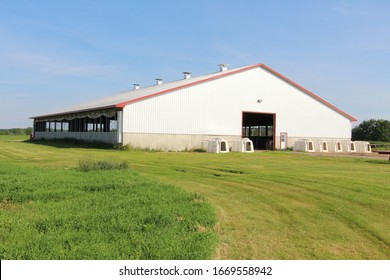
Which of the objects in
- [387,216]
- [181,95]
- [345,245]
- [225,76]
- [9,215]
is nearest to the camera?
[345,245]

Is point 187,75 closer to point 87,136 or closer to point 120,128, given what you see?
point 87,136

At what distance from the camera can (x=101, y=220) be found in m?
5.73

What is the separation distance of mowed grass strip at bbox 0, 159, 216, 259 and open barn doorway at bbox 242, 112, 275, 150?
26837 millimetres

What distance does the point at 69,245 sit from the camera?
15.0 ft

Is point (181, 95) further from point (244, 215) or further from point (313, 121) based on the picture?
point (244, 215)

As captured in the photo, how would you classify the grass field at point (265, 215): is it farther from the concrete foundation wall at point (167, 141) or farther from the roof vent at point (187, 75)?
the roof vent at point (187, 75)

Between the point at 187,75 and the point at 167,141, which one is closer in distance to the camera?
→ the point at 167,141

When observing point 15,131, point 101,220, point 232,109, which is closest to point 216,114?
point 232,109

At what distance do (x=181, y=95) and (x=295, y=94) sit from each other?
12.0 metres

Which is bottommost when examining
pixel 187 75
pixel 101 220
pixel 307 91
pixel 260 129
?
pixel 101 220

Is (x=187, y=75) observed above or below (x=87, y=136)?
above

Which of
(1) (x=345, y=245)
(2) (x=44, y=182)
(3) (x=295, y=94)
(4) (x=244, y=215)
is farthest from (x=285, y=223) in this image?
(3) (x=295, y=94)

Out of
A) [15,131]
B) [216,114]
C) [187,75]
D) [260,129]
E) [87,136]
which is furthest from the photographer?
[15,131]

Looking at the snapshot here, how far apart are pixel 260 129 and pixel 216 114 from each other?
46.9 feet
